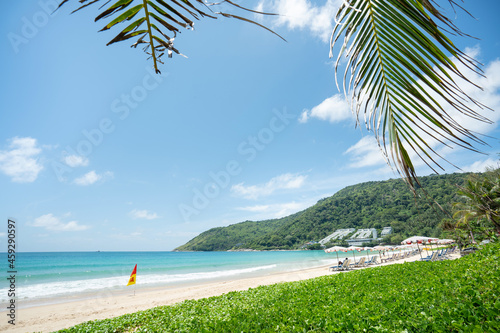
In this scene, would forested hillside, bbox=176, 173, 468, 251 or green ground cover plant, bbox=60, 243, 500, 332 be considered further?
forested hillside, bbox=176, 173, 468, 251

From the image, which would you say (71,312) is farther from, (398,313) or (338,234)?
(338,234)

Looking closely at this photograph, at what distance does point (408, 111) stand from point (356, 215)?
3204 inches

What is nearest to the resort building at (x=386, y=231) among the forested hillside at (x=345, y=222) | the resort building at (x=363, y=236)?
the forested hillside at (x=345, y=222)

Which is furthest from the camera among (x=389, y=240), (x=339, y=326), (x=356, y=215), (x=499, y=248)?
(x=356, y=215)

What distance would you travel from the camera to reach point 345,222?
7731 centimetres

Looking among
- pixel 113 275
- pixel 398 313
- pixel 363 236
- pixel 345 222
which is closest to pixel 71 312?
pixel 398 313

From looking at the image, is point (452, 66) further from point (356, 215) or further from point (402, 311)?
point (356, 215)

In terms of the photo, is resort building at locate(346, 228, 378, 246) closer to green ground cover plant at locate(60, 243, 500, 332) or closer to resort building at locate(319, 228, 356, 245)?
resort building at locate(319, 228, 356, 245)

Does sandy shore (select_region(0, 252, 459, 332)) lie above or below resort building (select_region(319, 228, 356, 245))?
above

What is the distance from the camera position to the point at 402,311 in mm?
3174

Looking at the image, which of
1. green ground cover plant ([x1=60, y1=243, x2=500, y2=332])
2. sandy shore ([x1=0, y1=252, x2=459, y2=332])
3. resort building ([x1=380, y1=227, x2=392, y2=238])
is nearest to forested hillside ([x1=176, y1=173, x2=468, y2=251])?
resort building ([x1=380, y1=227, x2=392, y2=238])

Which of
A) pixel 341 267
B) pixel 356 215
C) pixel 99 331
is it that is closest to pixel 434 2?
pixel 99 331

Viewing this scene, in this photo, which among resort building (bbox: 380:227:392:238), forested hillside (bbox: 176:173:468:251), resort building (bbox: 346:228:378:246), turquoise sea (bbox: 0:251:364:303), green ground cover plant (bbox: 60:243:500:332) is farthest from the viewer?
resort building (bbox: 346:228:378:246)

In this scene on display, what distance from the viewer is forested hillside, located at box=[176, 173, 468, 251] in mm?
51872
